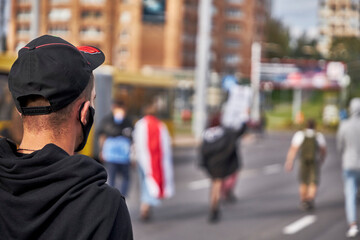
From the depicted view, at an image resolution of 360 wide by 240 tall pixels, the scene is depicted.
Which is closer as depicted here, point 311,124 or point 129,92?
point 311,124

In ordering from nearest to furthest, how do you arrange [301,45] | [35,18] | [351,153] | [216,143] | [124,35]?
1. [351,153]
2. [216,143]
3. [35,18]
4. [124,35]
5. [301,45]

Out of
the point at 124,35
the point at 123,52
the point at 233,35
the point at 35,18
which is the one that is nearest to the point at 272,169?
the point at 35,18

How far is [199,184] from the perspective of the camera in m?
13.5

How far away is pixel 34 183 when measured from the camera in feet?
5.34

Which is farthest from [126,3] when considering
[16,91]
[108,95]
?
[16,91]

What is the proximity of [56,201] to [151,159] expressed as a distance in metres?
7.34

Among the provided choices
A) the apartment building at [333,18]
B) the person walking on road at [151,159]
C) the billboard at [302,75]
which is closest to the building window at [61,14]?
the billboard at [302,75]

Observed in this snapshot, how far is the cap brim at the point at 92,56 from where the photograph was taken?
179 cm

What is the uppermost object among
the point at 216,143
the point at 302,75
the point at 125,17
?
the point at 125,17

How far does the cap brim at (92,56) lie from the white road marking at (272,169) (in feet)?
50.0

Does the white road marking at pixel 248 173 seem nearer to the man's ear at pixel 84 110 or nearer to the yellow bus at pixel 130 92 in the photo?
the yellow bus at pixel 130 92

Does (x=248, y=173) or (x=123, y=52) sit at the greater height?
(x=123, y=52)

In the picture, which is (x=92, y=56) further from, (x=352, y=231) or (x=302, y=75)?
(x=302, y=75)

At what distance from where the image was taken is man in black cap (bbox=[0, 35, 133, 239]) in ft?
5.31
